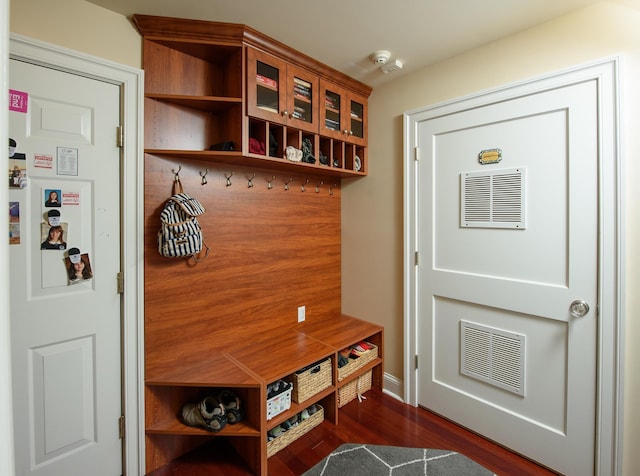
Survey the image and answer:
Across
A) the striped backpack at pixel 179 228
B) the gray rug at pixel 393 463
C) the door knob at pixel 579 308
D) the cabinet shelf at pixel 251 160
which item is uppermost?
the cabinet shelf at pixel 251 160

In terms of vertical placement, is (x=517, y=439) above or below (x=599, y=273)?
below

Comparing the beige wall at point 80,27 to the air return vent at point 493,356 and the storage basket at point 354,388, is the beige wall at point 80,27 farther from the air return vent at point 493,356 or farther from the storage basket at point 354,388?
the air return vent at point 493,356

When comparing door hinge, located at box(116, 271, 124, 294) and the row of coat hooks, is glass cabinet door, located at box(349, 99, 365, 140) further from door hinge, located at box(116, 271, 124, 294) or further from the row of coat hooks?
door hinge, located at box(116, 271, 124, 294)

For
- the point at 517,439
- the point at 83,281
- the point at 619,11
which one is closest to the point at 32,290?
the point at 83,281

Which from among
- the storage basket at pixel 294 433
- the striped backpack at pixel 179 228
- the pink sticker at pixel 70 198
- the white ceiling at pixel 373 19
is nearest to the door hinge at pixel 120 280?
the striped backpack at pixel 179 228

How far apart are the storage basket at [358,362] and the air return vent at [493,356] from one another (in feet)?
2.16

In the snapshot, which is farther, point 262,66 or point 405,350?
point 405,350

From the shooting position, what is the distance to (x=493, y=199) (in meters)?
1.88

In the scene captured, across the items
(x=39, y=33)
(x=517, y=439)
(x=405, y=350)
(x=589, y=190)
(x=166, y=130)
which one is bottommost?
(x=517, y=439)

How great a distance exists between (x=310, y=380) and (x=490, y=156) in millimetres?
1786

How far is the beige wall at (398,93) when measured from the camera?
1.46 meters

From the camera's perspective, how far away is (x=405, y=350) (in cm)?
233

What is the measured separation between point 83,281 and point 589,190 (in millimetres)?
2595

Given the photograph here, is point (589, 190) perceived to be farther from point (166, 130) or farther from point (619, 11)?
point (166, 130)
